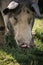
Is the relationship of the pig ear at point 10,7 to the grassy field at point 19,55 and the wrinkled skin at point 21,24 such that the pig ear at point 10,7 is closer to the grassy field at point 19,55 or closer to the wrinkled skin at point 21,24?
the wrinkled skin at point 21,24

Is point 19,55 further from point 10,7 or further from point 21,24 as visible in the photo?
point 10,7

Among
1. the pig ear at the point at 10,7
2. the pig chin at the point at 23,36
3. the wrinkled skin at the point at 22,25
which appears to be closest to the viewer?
the pig chin at the point at 23,36

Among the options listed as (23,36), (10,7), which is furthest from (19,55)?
(10,7)

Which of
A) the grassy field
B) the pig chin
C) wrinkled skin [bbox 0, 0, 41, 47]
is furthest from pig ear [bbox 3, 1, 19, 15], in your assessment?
the grassy field

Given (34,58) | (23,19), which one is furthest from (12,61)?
(23,19)

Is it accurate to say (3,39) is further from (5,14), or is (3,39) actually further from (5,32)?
(5,14)

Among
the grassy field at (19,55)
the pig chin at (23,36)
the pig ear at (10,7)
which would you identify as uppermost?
the pig ear at (10,7)

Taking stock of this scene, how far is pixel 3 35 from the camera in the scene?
5.71 m

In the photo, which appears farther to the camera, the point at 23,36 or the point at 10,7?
the point at 10,7

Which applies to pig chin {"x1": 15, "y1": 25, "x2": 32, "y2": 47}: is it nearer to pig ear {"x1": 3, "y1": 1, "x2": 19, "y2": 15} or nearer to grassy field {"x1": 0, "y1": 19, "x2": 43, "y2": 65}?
grassy field {"x1": 0, "y1": 19, "x2": 43, "y2": 65}

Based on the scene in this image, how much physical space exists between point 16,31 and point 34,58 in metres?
0.61

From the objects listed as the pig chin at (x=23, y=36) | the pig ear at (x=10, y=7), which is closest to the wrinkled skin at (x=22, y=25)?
the pig chin at (x=23, y=36)

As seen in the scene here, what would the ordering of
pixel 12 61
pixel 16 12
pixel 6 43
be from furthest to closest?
pixel 6 43 → pixel 16 12 → pixel 12 61

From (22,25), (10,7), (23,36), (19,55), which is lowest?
(19,55)
